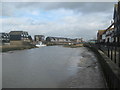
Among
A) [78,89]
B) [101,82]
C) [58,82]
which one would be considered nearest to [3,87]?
[58,82]

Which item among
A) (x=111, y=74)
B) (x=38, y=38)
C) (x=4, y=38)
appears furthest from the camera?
(x=38, y=38)

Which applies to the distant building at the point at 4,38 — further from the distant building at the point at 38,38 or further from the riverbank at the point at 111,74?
the riverbank at the point at 111,74

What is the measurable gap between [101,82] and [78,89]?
192cm

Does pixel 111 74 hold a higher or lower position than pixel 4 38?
lower

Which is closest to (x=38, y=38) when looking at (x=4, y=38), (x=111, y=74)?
(x=4, y=38)

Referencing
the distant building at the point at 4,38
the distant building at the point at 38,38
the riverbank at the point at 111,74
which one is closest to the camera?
the riverbank at the point at 111,74

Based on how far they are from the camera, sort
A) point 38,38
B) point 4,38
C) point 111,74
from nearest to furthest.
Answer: point 111,74
point 4,38
point 38,38

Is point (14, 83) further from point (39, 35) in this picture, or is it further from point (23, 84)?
point (39, 35)

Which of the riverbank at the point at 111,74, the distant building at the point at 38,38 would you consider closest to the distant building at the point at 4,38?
the distant building at the point at 38,38

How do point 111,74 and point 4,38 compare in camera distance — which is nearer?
point 111,74

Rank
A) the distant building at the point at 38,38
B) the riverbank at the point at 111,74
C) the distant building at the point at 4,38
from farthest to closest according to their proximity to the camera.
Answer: the distant building at the point at 38,38 → the distant building at the point at 4,38 → the riverbank at the point at 111,74

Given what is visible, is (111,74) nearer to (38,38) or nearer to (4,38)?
(4,38)

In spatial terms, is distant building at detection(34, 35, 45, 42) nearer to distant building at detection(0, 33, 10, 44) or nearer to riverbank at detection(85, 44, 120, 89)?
distant building at detection(0, 33, 10, 44)

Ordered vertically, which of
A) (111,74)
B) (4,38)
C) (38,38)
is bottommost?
(111,74)
